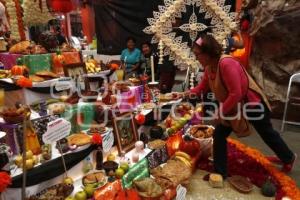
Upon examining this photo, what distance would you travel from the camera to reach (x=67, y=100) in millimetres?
2188

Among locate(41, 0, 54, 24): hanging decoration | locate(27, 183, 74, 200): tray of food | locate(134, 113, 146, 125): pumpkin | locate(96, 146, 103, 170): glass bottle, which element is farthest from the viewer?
locate(41, 0, 54, 24): hanging decoration

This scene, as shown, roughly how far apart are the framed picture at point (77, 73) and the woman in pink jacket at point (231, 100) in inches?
36.9

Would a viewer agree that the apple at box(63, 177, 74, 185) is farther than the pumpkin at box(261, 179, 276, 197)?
No

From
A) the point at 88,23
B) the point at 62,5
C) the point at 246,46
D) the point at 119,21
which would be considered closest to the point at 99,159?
the point at 62,5

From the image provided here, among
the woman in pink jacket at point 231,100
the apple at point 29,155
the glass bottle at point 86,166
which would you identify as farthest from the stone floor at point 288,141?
the apple at point 29,155

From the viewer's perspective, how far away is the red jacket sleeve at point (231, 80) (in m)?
1.96

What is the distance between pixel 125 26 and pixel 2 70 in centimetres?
432

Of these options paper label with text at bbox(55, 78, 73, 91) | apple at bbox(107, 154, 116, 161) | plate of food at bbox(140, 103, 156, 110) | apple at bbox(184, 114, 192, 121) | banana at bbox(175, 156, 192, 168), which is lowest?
banana at bbox(175, 156, 192, 168)

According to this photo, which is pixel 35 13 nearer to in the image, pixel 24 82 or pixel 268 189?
pixel 24 82

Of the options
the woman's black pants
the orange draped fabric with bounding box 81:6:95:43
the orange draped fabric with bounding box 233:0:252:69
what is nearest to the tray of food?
the woman's black pants

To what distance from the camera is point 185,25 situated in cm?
312

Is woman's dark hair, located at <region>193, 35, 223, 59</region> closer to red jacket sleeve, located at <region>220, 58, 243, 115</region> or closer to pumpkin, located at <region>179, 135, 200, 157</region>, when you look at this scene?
red jacket sleeve, located at <region>220, 58, 243, 115</region>

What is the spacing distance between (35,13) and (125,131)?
4.80ft

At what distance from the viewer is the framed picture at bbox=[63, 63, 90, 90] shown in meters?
2.35
